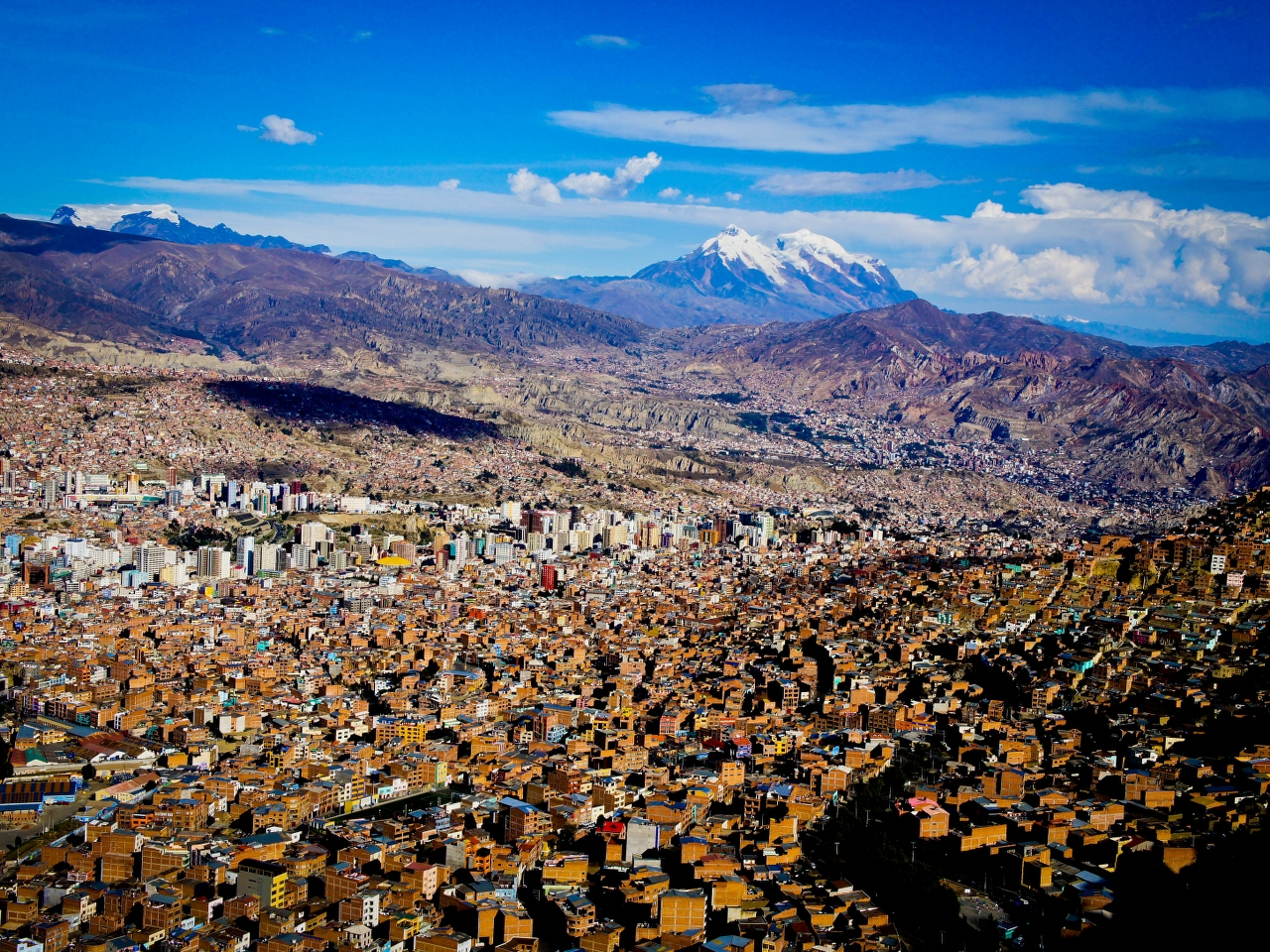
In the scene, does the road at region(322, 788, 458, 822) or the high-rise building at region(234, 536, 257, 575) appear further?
the high-rise building at region(234, 536, 257, 575)

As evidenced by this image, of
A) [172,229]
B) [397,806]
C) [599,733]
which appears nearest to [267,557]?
[599,733]

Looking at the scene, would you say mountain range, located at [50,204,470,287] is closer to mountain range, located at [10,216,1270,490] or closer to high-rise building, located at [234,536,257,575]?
mountain range, located at [10,216,1270,490]

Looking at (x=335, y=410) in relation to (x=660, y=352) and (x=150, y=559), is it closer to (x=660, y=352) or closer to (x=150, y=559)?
(x=150, y=559)

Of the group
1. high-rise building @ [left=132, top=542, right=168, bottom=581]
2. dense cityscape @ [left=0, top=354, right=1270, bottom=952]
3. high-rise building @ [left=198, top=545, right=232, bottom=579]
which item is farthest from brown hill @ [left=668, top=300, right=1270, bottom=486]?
high-rise building @ [left=132, top=542, right=168, bottom=581]

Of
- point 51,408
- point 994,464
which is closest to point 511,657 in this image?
point 51,408

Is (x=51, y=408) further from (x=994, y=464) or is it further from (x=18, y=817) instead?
(x=994, y=464)

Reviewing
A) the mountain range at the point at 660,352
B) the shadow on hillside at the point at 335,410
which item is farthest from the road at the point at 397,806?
the mountain range at the point at 660,352
